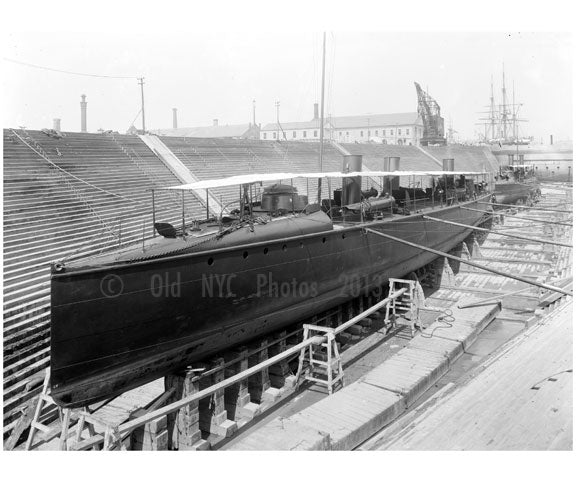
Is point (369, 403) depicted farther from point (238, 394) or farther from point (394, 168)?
point (394, 168)

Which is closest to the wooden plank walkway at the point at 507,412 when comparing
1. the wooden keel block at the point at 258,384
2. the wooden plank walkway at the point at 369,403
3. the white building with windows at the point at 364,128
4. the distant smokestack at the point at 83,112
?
the wooden plank walkway at the point at 369,403

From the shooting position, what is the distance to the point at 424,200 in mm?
20469

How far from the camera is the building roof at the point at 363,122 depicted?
8488cm

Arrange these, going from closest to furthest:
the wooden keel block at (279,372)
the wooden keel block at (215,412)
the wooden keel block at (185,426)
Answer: the wooden keel block at (185,426) < the wooden keel block at (215,412) < the wooden keel block at (279,372)

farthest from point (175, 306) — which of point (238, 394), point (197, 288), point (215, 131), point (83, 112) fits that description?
point (215, 131)

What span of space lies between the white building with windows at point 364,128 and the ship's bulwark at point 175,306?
7361cm

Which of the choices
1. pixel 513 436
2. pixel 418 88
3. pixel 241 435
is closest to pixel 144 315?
pixel 241 435

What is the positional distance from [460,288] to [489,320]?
12.5 ft

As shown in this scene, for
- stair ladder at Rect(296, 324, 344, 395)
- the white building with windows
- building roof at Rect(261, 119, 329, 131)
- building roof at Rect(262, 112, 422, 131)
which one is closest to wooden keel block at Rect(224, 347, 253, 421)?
stair ladder at Rect(296, 324, 344, 395)

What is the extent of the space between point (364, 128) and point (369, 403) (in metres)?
84.0

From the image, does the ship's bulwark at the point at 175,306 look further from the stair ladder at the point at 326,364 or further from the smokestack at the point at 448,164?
the smokestack at the point at 448,164

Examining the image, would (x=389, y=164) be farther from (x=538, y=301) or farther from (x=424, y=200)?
(x=538, y=301)

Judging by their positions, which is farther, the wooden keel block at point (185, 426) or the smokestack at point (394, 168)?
the smokestack at point (394, 168)

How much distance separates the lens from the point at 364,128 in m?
88.5
